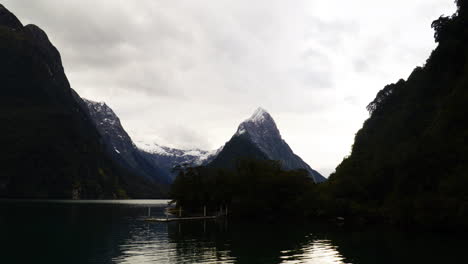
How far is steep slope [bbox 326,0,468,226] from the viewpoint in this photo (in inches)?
3059

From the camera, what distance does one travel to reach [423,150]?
8594 cm

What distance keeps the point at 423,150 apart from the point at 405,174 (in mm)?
6874

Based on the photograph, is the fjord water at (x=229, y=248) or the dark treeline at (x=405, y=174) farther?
the dark treeline at (x=405, y=174)

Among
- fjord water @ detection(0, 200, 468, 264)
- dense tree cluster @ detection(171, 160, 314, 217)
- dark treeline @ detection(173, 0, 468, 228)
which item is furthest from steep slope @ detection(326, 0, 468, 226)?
dense tree cluster @ detection(171, 160, 314, 217)

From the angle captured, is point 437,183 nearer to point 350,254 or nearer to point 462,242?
point 462,242

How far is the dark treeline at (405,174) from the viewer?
7969cm

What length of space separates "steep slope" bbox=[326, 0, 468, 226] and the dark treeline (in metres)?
0.20

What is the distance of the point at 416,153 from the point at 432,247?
33616mm

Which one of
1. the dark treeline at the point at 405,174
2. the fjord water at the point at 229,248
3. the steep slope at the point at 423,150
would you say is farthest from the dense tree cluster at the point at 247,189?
the fjord water at the point at 229,248

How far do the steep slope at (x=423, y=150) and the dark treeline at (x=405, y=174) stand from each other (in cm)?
20

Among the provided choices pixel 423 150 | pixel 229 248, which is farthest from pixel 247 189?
pixel 229 248

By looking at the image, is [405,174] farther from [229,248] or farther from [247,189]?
[229,248]

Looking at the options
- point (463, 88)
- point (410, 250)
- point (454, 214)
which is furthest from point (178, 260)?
point (463, 88)

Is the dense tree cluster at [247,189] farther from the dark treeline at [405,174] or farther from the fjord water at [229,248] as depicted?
the fjord water at [229,248]
